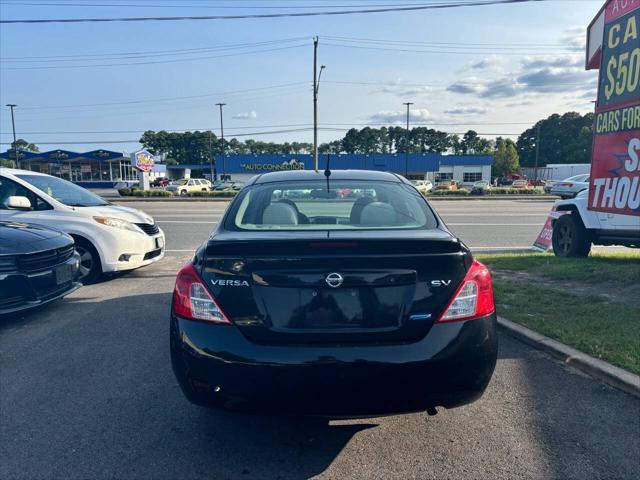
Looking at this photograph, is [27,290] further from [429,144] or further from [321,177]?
[429,144]

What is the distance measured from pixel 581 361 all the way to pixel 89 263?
20.8ft

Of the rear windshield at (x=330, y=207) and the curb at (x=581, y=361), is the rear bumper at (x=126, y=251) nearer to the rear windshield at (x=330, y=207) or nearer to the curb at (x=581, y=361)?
the rear windshield at (x=330, y=207)

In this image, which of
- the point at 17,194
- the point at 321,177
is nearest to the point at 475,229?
the point at 321,177

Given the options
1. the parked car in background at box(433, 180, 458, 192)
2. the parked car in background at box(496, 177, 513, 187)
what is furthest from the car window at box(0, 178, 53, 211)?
the parked car in background at box(496, 177, 513, 187)

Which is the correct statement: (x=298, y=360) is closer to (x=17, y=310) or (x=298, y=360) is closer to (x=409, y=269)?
(x=409, y=269)

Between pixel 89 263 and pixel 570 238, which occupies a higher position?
pixel 570 238

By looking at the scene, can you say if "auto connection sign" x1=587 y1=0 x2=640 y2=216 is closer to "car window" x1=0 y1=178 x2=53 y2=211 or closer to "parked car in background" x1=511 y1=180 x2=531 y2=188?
"car window" x1=0 y1=178 x2=53 y2=211

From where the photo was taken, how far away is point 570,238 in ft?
27.8

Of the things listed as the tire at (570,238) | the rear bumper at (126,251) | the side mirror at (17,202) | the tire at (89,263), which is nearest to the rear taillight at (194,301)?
the rear bumper at (126,251)

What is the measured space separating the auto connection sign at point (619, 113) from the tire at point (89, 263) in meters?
7.57

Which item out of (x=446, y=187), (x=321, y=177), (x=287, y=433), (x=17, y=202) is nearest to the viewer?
(x=287, y=433)

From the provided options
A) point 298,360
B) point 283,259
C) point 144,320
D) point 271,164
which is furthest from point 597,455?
point 271,164

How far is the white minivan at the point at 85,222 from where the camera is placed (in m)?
6.85

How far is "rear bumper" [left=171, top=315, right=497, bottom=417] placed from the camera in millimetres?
2398
